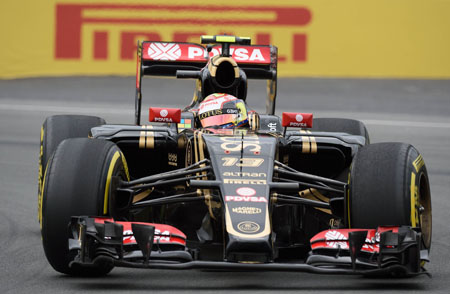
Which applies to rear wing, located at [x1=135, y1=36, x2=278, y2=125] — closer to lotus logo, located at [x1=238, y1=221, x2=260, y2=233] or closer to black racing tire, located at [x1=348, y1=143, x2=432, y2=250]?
black racing tire, located at [x1=348, y1=143, x2=432, y2=250]

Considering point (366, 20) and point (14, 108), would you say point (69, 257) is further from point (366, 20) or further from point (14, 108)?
point (366, 20)

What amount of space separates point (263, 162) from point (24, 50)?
17.8 metres

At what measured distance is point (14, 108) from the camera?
2094 centimetres

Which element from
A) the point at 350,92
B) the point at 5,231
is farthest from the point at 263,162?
the point at 350,92

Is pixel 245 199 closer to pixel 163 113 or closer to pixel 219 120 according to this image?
pixel 163 113

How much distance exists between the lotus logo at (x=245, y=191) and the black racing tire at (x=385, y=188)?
2.53 feet

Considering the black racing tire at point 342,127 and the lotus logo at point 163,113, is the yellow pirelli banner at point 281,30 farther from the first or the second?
the lotus logo at point 163,113

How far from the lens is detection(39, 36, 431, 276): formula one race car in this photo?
697 cm

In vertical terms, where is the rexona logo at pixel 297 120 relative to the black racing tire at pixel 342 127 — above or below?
above

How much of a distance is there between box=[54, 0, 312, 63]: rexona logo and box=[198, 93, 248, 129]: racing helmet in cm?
1453

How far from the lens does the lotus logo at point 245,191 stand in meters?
7.31

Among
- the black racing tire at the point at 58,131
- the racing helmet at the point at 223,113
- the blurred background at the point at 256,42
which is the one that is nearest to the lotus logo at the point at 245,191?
the racing helmet at the point at 223,113

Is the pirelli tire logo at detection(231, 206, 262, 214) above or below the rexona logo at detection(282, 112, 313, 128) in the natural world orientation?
below

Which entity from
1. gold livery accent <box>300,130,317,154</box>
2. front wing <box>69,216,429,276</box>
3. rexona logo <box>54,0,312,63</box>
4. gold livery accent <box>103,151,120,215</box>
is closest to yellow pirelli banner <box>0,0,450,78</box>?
rexona logo <box>54,0,312,63</box>
